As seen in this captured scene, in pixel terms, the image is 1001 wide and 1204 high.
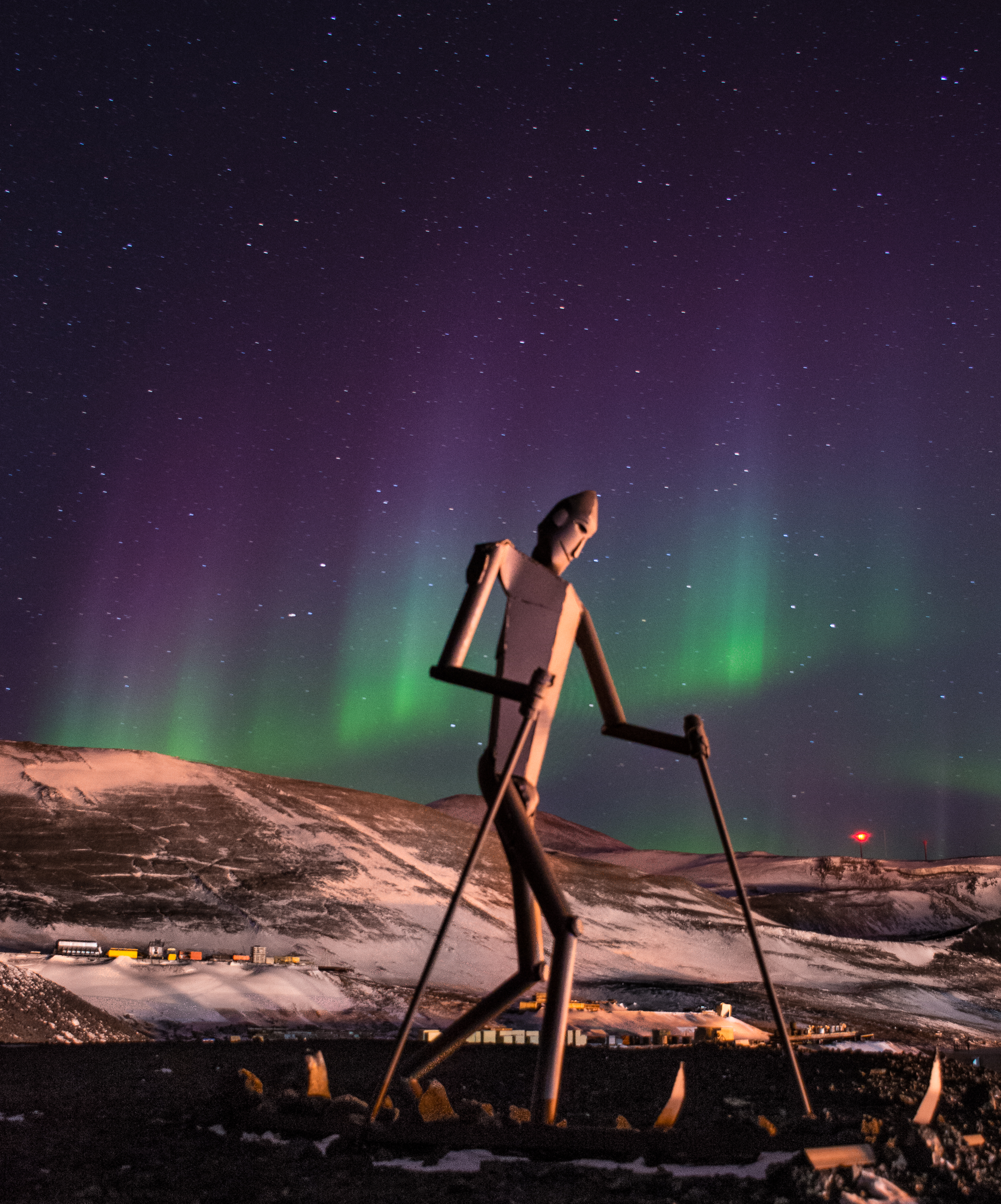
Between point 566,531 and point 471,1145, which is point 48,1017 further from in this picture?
point 566,531

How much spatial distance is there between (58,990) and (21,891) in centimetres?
3429

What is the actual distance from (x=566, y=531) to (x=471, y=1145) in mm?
4498

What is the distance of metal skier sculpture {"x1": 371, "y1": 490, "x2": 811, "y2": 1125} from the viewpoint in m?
6.54

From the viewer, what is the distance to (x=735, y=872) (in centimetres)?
704

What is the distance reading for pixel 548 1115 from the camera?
628 centimetres

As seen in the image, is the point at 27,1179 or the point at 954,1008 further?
the point at 954,1008

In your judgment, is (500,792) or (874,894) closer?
(500,792)

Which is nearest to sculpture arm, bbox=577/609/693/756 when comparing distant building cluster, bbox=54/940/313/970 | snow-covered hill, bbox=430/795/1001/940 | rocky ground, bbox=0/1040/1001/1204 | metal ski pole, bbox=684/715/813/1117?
metal ski pole, bbox=684/715/813/1117

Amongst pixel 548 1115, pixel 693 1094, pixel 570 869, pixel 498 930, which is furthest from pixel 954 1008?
pixel 548 1115

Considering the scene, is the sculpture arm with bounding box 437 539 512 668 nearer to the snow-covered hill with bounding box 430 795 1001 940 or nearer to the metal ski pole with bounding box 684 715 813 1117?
the metal ski pole with bounding box 684 715 813 1117

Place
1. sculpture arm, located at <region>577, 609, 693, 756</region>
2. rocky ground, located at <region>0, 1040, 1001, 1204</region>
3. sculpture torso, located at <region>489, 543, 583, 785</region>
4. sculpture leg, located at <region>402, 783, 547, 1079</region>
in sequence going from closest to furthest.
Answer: rocky ground, located at <region>0, 1040, 1001, 1204</region> → sculpture leg, located at <region>402, 783, 547, 1079</region> → sculpture torso, located at <region>489, 543, 583, 785</region> → sculpture arm, located at <region>577, 609, 693, 756</region>

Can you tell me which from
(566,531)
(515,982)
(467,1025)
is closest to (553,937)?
(515,982)

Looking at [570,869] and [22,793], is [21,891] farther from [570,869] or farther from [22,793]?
[570,869]

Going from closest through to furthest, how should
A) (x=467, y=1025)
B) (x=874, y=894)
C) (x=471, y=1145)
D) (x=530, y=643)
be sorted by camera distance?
(x=471, y=1145) < (x=467, y=1025) < (x=530, y=643) < (x=874, y=894)
